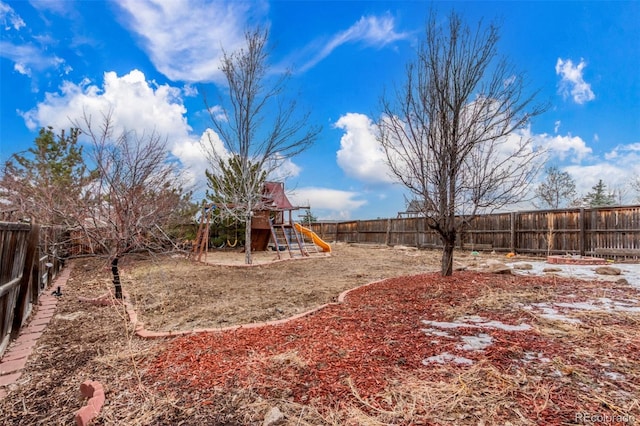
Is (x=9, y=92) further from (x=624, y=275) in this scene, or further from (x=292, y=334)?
(x=624, y=275)

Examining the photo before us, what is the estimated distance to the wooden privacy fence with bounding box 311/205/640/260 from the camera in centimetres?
905

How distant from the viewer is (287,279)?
261 inches

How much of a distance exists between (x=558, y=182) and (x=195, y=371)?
22.6 metres

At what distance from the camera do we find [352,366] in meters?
2.16

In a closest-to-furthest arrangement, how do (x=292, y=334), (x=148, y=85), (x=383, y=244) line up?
(x=292, y=334) < (x=148, y=85) < (x=383, y=244)

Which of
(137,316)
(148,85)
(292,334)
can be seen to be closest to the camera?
(292,334)

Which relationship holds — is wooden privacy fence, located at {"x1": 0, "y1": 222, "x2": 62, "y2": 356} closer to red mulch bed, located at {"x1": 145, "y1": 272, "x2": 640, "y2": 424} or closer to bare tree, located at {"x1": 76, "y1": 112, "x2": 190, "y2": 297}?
bare tree, located at {"x1": 76, "y1": 112, "x2": 190, "y2": 297}

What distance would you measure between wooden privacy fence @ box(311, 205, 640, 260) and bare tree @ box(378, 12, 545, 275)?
5.20ft

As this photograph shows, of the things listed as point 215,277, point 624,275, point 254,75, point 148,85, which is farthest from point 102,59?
point 624,275

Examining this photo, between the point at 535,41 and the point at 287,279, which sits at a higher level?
the point at 535,41

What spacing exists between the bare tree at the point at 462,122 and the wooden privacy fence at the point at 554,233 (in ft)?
5.20

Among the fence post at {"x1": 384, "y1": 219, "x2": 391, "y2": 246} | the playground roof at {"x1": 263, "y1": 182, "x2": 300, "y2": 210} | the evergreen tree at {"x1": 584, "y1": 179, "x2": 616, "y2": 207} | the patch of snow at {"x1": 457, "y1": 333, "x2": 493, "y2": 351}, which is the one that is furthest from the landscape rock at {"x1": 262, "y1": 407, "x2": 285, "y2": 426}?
the evergreen tree at {"x1": 584, "y1": 179, "x2": 616, "y2": 207}

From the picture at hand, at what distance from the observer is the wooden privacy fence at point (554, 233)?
29.7ft

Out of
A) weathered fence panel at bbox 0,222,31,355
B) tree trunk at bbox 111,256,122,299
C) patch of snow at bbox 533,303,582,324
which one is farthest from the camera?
tree trunk at bbox 111,256,122,299
